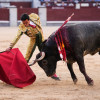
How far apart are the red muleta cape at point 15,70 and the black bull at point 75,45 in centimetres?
27

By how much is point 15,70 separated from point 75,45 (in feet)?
3.14

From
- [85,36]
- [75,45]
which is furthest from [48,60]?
[85,36]

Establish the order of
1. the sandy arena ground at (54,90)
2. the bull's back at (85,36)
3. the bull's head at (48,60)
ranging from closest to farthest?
the sandy arena ground at (54,90)
the bull's back at (85,36)
the bull's head at (48,60)

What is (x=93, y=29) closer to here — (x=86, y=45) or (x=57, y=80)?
(x=86, y=45)

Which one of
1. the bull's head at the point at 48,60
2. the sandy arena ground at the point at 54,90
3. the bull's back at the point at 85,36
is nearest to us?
the sandy arena ground at the point at 54,90

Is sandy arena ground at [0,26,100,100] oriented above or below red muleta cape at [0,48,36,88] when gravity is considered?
below

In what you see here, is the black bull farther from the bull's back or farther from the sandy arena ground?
the sandy arena ground

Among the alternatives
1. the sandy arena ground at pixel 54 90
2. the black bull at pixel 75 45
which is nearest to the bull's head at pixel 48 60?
the black bull at pixel 75 45

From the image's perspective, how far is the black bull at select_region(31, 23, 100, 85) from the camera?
459 centimetres

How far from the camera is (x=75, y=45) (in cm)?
456

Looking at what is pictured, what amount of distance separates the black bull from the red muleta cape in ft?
0.90

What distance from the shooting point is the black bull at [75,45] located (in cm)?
459

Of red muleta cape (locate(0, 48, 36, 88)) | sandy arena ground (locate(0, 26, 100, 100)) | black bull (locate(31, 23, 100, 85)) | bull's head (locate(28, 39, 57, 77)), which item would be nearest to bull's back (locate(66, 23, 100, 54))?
black bull (locate(31, 23, 100, 85))

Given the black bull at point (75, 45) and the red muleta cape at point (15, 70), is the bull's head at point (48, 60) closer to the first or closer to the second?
the black bull at point (75, 45)
